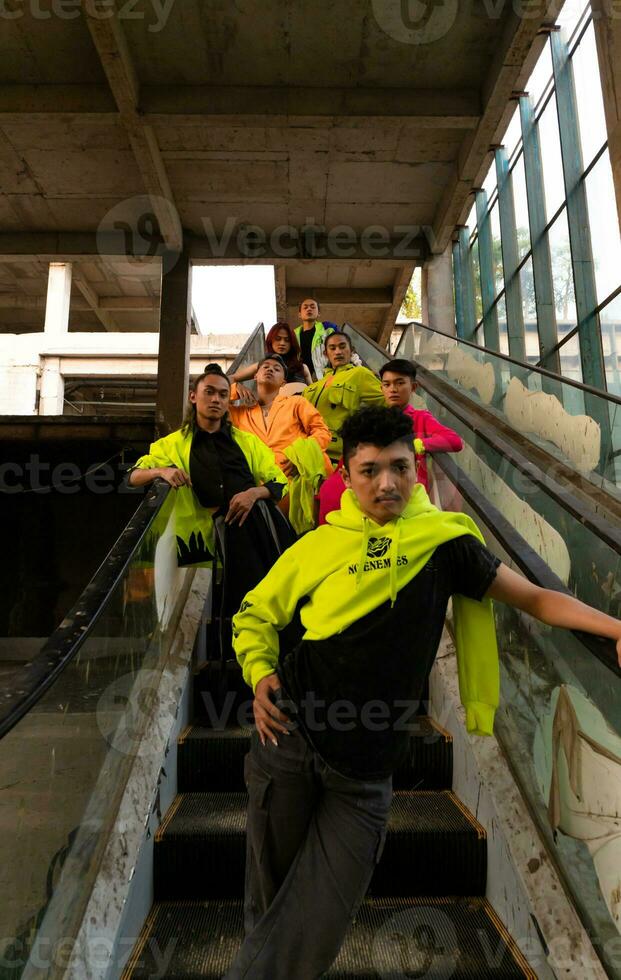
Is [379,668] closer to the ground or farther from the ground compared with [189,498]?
closer to the ground

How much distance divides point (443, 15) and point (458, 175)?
232 cm

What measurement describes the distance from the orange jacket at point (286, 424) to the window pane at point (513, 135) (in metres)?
Answer: 9.57

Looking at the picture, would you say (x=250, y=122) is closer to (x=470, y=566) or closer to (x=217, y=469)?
(x=217, y=469)

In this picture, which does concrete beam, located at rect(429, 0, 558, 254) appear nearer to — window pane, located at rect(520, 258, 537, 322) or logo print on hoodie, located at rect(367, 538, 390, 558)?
window pane, located at rect(520, 258, 537, 322)

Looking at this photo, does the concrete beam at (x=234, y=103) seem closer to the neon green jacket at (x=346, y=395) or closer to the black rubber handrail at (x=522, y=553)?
the neon green jacket at (x=346, y=395)

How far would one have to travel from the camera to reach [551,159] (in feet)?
33.9

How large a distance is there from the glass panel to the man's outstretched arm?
1150mm

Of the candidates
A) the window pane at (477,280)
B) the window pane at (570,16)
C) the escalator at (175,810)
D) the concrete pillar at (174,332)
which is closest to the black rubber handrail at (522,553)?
the escalator at (175,810)

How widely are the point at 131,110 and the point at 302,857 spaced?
8.04 metres

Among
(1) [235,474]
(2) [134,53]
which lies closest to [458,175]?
(2) [134,53]

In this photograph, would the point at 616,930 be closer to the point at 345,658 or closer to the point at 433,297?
the point at 345,658

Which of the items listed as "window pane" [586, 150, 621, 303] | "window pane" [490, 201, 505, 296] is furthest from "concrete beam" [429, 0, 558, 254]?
"window pane" [490, 201, 505, 296]

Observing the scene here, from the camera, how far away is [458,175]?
8.87 m

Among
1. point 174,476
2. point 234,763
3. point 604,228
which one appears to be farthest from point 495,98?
point 234,763
